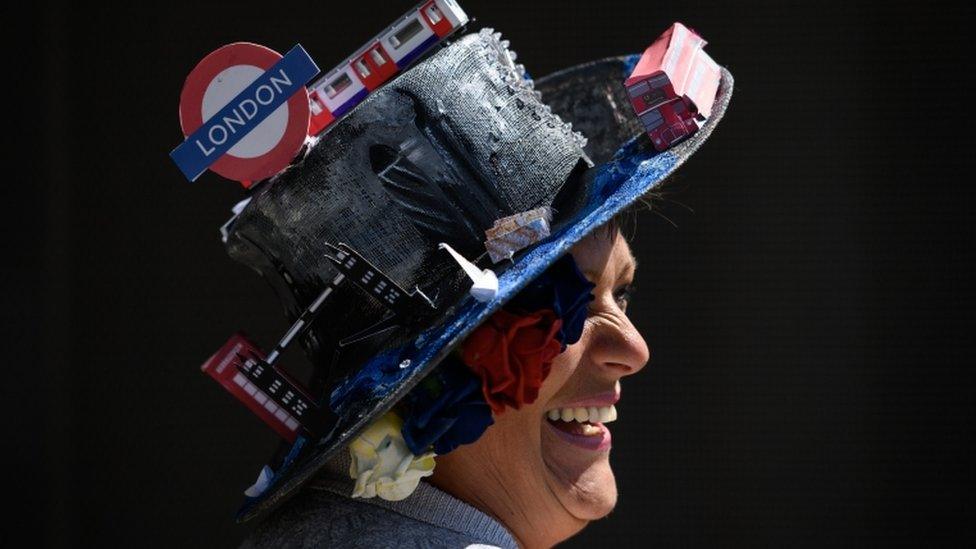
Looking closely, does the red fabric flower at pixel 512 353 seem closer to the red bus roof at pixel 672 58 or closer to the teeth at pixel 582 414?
the teeth at pixel 582 414

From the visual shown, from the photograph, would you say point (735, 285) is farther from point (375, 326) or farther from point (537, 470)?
point (375, 326)

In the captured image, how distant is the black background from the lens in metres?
3.71

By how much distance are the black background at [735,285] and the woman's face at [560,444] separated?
5.82 ft

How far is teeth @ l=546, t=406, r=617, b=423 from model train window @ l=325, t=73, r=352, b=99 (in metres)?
0.50

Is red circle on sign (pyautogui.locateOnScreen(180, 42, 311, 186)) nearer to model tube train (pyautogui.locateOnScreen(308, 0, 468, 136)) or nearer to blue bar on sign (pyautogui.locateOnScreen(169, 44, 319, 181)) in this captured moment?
blue bar on sign (pyautogui.locateOnScreen(169, 44, 319, 181))

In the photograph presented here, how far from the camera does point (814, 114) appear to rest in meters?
3.85

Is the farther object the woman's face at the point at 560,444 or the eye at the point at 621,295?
the eye at the point at 621,295

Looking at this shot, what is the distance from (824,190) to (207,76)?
226cm

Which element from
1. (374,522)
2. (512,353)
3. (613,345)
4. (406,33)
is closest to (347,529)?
(374,522)

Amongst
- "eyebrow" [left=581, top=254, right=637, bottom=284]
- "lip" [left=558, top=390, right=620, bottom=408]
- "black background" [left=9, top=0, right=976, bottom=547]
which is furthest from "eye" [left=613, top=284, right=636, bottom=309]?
"black background" [left=9, top=0, right=976, bottom=547]

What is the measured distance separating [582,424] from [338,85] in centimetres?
55

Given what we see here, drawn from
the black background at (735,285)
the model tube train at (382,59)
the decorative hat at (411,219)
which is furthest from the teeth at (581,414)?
the black background at (735,285)

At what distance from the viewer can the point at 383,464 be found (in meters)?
1.91

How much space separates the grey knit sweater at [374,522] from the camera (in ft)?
6.34
